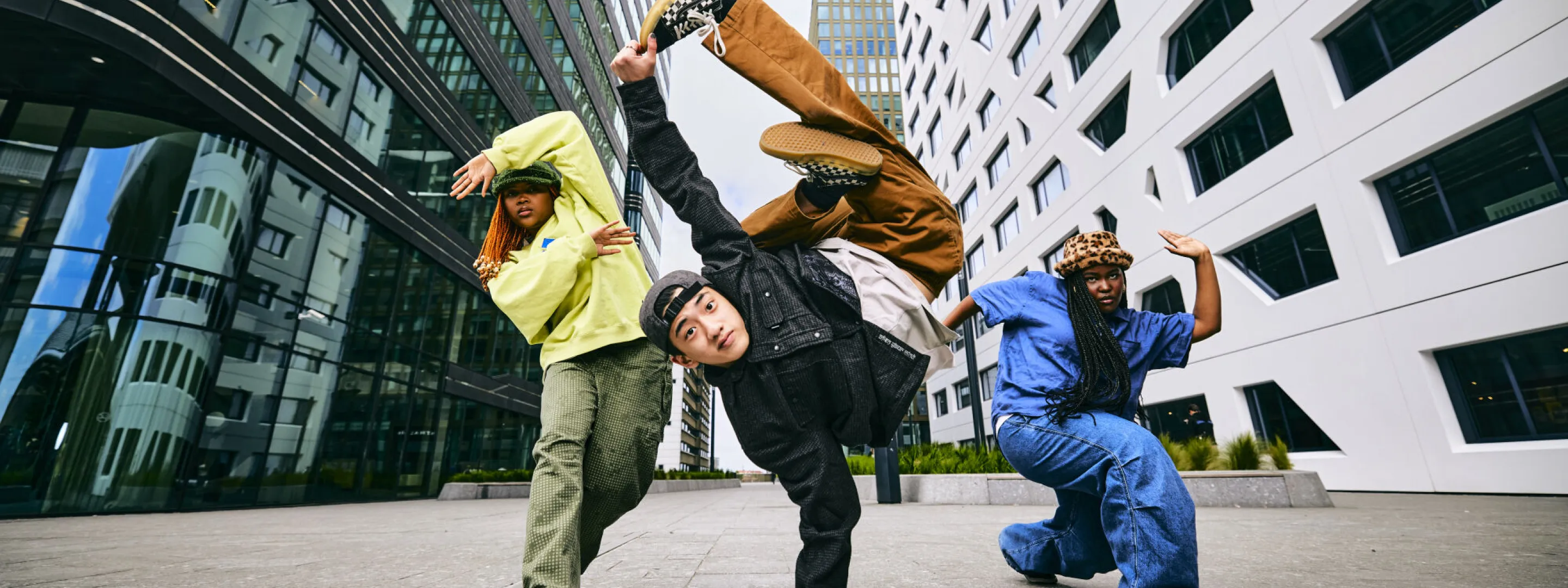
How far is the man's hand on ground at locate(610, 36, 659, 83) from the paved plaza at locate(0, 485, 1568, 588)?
197 cm

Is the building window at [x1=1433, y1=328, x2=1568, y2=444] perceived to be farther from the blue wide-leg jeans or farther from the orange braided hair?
the orange braided hair

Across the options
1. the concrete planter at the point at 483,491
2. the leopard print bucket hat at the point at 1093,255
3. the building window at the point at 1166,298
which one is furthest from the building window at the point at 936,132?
the leopard print bucket hat at the point at 1093,255

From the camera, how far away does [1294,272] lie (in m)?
12.4

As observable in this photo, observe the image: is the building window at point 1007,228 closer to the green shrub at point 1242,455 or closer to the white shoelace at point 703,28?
the green shrub at point 1242,455

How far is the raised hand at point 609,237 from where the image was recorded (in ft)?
7.36

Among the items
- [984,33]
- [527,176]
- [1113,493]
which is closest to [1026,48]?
[984,33]

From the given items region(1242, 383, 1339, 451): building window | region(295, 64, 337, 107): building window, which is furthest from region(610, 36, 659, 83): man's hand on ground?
region(1242, 383, 1339, 451): building window

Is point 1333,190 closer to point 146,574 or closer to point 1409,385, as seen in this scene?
point 1409,385

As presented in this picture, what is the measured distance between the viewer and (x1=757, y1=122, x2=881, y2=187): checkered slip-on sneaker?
5.13 feet

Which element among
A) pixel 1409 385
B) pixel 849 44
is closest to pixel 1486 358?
pixel 1409 385

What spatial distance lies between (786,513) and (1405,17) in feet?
42.1

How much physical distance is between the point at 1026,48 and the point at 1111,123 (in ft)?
22.6

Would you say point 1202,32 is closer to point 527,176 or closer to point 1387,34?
point 1387,34

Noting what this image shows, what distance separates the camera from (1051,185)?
877 inches
